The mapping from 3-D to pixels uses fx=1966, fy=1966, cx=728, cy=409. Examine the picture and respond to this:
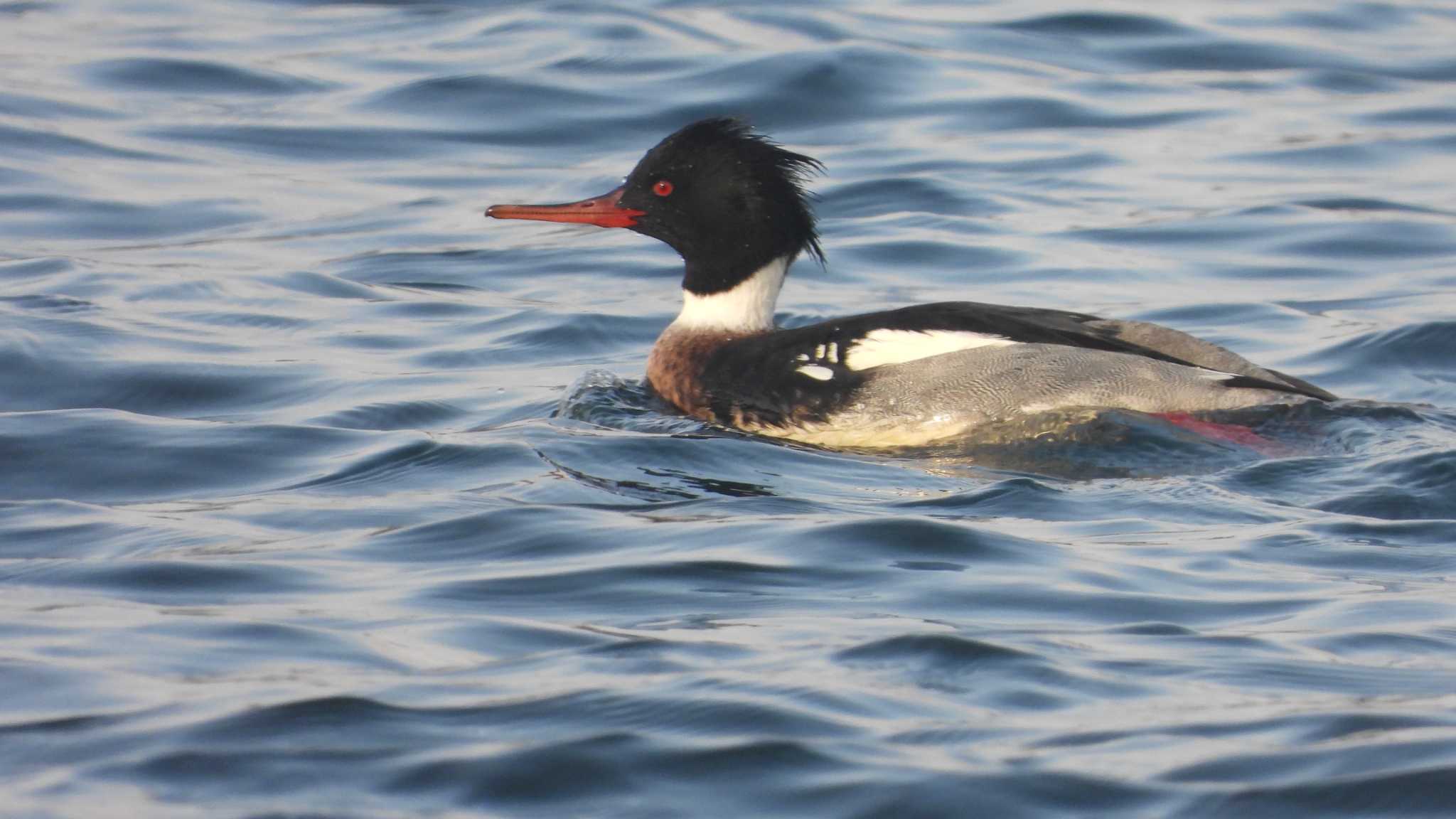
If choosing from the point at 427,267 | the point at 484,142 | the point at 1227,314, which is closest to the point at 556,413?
the point at 427,267

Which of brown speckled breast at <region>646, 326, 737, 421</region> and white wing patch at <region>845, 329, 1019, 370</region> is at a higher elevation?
white wing patch at <region>845, 329, 1019, 370</region>

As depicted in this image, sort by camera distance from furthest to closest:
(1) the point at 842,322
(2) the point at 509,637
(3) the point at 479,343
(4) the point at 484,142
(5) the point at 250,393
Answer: (4) the point at 484,142
(3) the point at 479,343
(5) the point at 250,393
(1) the point at 842,322
(2) the point at 509,637

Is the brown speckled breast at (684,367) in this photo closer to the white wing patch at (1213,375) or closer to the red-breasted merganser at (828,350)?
the red-breasted merganser at (828,350)

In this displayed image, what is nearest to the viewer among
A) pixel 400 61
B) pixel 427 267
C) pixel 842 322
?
pixel 842 322

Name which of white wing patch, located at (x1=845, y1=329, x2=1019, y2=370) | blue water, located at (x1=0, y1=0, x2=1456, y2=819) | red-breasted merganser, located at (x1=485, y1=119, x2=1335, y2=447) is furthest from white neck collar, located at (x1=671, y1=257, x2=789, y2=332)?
white wing patch, located at (x1=845, y1=329, x2=1019, y2=370)

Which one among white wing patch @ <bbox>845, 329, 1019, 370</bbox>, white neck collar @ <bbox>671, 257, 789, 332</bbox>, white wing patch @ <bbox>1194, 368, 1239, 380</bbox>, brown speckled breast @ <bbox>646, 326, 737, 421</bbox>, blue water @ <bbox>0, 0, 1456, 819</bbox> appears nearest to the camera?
blue water @ <bbox>0, 0, 1456, 819</bbox>

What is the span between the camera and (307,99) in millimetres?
14102

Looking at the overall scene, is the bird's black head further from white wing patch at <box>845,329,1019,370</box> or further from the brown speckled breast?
white wing patch at <box>845,329,1019,370</box>

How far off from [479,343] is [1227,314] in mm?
3869

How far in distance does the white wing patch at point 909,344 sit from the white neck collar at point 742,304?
3.45ft

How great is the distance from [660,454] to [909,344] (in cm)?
108

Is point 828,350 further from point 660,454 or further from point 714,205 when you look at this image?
point 714,205

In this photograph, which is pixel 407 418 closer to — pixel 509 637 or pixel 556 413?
pixel 556 413

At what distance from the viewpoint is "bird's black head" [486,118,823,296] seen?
851cm
